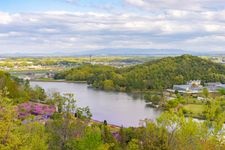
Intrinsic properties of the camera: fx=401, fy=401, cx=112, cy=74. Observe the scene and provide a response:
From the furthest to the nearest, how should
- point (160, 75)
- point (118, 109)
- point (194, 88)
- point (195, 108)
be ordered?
point (160, 75) < point (194, 88) < point (118, 109) < point (195, 108)

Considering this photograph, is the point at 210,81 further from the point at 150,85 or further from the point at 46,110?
the point at 46,110

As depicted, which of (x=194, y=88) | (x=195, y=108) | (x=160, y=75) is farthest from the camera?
(x=160, y=75)

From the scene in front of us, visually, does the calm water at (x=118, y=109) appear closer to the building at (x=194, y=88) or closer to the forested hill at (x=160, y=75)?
the forested hill at (x=160, y=75)

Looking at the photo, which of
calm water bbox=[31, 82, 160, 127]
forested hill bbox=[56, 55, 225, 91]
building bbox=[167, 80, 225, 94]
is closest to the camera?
calm water bbox=[31, 82, 160, 127]

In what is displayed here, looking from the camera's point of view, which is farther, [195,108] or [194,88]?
[194,88]

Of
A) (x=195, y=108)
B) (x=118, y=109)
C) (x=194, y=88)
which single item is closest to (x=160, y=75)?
(x=194, y=88)

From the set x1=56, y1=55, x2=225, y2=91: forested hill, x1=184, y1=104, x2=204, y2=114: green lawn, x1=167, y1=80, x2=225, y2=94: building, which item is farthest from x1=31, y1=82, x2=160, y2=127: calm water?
x1=167, y1=80, x2=225, y2=94: building

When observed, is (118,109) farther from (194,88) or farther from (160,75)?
(160,75)

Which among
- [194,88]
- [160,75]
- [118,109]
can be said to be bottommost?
[118,109]

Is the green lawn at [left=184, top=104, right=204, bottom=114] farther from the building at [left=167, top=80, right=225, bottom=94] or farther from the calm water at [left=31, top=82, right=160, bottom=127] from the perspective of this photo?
the building at [left=167, top=80, right=225, bottom=94]
